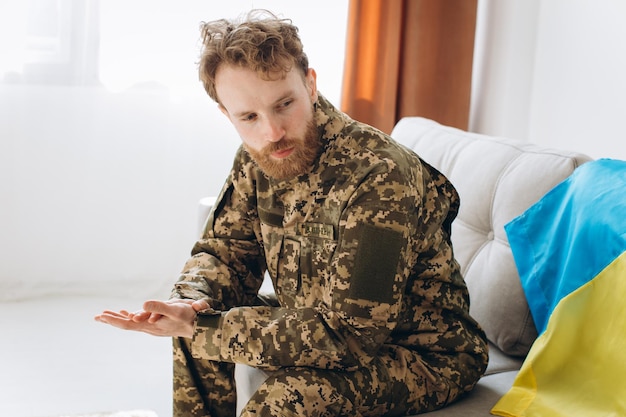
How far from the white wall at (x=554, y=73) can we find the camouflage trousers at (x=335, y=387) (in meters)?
1.10

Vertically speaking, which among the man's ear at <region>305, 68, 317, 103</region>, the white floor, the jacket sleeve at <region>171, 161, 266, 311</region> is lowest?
the white floor

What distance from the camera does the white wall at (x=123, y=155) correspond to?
312cm

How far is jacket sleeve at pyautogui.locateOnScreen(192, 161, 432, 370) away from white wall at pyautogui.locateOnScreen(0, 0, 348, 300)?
6.18 ft

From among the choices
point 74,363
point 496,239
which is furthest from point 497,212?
point 74,363

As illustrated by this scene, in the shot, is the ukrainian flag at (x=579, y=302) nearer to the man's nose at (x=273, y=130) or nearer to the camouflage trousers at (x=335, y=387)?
the camouflage trousers at (x=335, y=387)

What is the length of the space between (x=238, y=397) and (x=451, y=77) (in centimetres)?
184

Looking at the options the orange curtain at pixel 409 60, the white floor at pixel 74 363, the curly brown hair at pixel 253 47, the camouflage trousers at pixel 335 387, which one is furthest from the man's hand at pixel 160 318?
the orange curtain at pixel 409 60

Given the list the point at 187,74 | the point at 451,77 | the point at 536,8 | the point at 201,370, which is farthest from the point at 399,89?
the point at 201,370

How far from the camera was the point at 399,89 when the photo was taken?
3.11 m

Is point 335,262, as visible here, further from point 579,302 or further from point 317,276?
point 579,302

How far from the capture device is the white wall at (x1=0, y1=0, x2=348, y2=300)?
10.2 ft

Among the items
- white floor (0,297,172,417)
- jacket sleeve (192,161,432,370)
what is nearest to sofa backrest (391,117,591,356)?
jacket sleeve (192,161,432,370)

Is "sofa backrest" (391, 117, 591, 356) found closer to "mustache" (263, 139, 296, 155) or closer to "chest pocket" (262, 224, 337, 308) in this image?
"chest pocket" (262, 224, 337, 308)

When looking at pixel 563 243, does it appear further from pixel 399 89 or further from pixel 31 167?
pixel 31 167
